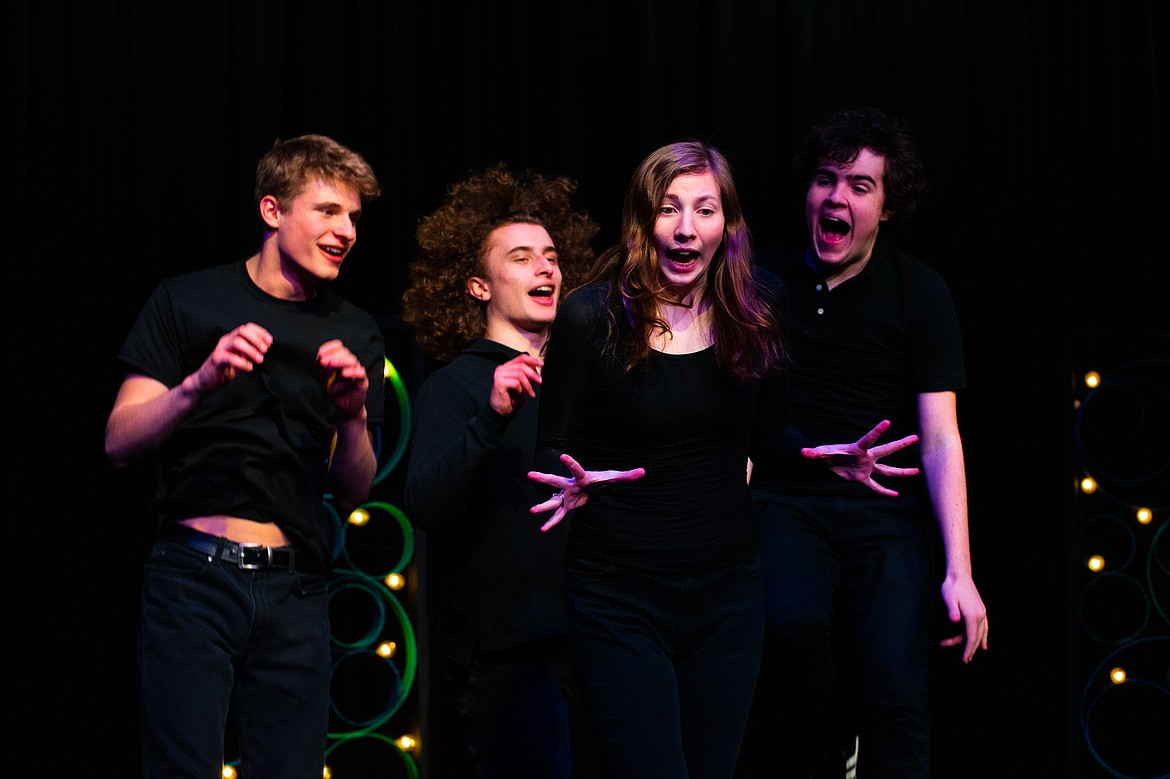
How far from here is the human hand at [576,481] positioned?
6.61 ft

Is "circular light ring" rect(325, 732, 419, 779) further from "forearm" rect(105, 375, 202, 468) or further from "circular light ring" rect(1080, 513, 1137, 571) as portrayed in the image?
"circular light ring" rect(1080, 513, 1137, 571)

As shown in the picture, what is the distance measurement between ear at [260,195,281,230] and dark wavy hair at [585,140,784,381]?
0.92 meters

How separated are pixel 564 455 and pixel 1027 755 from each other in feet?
8.15

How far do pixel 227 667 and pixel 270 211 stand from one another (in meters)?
1.08

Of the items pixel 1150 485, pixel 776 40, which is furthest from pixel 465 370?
pixel 1150 485

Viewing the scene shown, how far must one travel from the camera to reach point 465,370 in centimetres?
265

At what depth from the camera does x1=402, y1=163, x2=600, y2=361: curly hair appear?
10.0 ft

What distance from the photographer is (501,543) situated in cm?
251

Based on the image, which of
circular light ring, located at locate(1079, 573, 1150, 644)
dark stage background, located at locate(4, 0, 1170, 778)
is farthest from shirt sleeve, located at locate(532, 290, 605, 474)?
circular light ring, located at locate(1079, 573, 1150, 644)

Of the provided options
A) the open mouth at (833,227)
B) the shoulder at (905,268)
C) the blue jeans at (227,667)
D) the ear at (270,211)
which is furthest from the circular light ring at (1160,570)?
the ear at (270,211)

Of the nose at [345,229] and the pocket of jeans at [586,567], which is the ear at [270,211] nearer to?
the nose at [345,229]

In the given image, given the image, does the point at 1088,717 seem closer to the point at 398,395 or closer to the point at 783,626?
the point at 783,626

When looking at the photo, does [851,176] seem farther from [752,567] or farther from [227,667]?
[227,667]

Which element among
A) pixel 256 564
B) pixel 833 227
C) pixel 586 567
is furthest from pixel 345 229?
pixel 833 227
